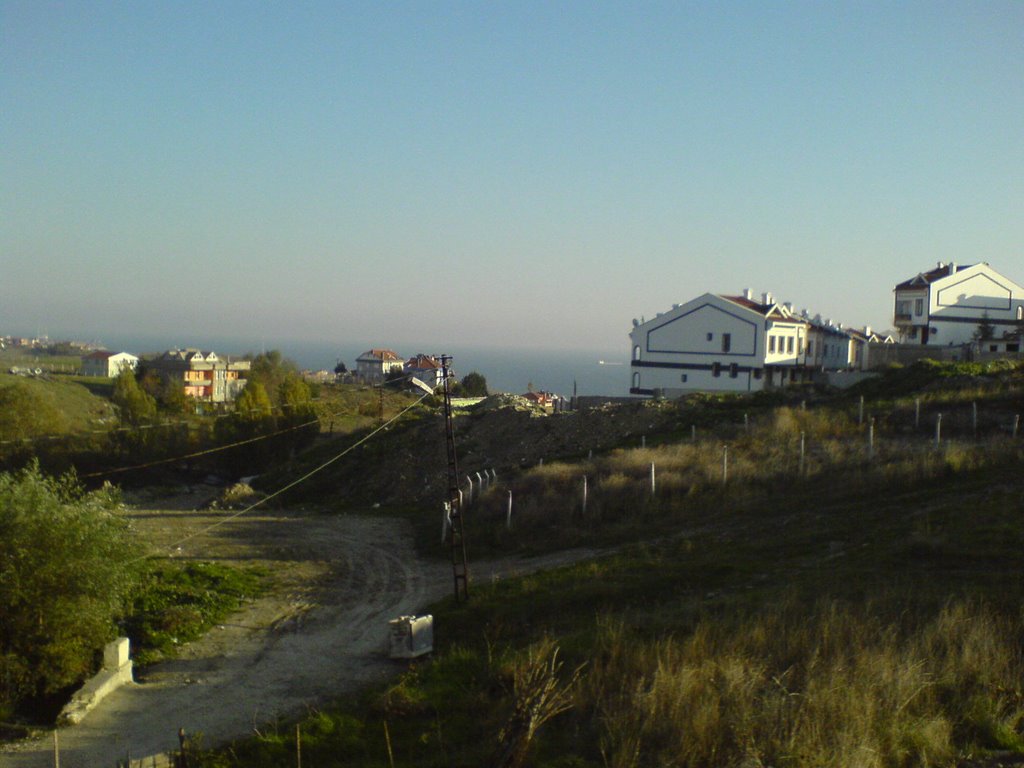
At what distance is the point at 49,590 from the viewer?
14.3m

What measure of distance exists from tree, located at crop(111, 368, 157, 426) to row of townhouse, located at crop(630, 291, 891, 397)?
2904 centimetres

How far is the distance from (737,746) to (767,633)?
114 inches

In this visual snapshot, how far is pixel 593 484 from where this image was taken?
80.9 feet

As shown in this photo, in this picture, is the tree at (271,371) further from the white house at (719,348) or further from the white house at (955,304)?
the white house at (955,304)

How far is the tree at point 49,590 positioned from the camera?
45.8ft

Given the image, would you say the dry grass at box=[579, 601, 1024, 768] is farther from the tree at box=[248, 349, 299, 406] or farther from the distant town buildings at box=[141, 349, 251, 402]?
the distant town buildings at box=[141, 349, 251, 402]

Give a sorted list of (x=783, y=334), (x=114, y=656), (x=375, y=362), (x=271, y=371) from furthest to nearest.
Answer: (x=375, y=362)
(x=271, y=371)
(x=783, y=334)
(x=114, y=656)

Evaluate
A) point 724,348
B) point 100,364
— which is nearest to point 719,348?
point 724,348

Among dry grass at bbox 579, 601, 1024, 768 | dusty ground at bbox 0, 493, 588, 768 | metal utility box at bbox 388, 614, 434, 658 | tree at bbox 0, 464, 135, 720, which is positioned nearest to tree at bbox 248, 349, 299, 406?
dusty ground at bbox 0, 493, 588, 768

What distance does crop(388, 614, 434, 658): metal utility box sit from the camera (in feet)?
46.8

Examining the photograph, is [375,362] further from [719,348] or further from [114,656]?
[114,656]

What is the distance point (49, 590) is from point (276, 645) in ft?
11.9

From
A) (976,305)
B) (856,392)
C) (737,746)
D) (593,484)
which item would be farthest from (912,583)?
(976,305)

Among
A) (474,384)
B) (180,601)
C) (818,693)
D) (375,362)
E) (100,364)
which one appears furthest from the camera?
(100,364)
